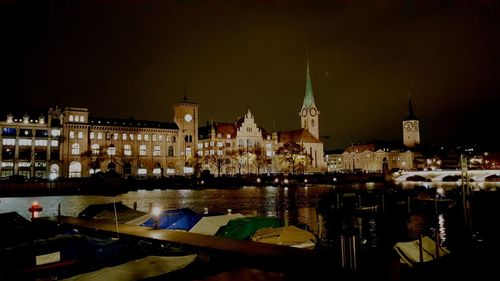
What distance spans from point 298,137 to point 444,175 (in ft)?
179

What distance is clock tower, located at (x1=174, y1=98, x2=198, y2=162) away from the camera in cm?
12838

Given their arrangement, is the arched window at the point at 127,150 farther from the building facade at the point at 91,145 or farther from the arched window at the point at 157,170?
the arched window at the point at 157,170

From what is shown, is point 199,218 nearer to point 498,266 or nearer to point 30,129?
point 498,266

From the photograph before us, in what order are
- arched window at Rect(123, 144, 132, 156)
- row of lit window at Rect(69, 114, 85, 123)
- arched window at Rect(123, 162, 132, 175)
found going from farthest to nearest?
arched window at Rect(123, 144, 132, 156) < arched window at Rect(123, 162, 132, 175) < row of lit window at Rect(69, 114, 85, 123)

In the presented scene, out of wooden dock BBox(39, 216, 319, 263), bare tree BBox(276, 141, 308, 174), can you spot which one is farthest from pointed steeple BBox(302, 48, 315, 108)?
wooden dock BBox(39, 216, 319, 263)

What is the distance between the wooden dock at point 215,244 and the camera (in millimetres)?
14555

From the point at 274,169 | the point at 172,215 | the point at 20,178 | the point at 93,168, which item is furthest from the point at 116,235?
the point at 274,169

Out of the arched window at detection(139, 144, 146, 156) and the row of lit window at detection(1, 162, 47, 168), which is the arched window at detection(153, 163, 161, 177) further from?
the row of lit window at detection(1, 162, 47, 168)

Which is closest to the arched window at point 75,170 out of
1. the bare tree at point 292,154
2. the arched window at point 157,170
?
the arched window at point 157,170

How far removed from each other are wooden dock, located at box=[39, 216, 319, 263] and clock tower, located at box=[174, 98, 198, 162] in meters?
105

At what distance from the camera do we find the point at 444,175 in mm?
125250

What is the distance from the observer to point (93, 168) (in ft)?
354

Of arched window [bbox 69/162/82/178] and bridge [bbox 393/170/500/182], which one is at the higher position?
arched window [bbox 69/162/82/178]

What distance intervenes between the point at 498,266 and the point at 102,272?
13.4 m
